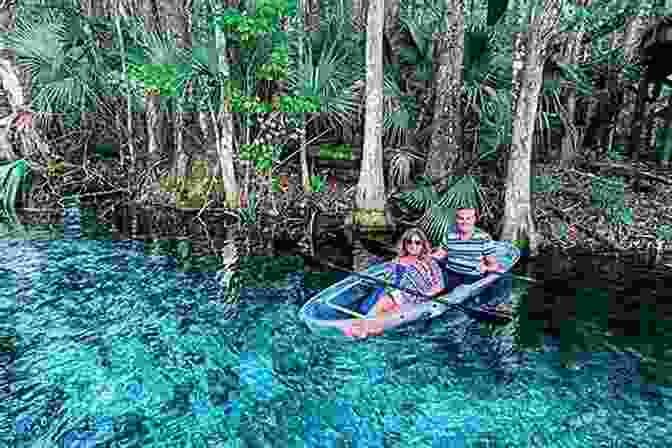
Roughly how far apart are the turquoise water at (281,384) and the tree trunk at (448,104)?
423cm

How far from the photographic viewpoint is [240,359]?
222 inches

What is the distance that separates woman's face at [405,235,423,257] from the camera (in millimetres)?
6375

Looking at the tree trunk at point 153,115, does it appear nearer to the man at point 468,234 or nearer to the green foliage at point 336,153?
the green foliage at point 336,153

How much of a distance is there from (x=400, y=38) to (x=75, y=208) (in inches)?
345

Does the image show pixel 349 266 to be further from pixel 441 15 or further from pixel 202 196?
pixel 441 15

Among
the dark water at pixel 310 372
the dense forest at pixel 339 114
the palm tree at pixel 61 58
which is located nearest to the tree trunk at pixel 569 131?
the dense forest at pixel 339 114

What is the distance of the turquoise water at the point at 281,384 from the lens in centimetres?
445

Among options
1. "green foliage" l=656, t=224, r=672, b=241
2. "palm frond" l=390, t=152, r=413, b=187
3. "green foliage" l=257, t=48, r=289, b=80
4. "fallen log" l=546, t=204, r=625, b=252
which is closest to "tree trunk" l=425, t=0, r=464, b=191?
"palm frond" l=390, t=152, r=413, b=187

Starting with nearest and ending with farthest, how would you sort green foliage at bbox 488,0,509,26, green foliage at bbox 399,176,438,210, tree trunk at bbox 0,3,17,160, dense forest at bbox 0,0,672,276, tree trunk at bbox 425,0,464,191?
green foliage at bbox 488,0,509,26 → dense forest at bbox 0,0,672,276 → tree trunk at bbox 425,0,464,191 → green foliage at bbox 399,176,438,210 → tree trunk at bbox 0,3,17,160

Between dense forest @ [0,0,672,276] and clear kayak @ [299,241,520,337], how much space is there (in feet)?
5.08

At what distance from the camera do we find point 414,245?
21.1ft

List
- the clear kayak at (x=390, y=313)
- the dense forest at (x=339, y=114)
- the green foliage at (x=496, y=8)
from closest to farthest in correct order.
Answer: the clear kayak at (x=390, y=313)
the green foliage at (x=496, y=8)
the dense forest at (x=339, y=114)

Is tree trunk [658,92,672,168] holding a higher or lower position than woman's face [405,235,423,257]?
higher

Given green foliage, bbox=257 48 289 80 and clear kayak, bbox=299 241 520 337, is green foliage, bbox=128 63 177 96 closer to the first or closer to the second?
green foliage, bbox=257 48 289 80
